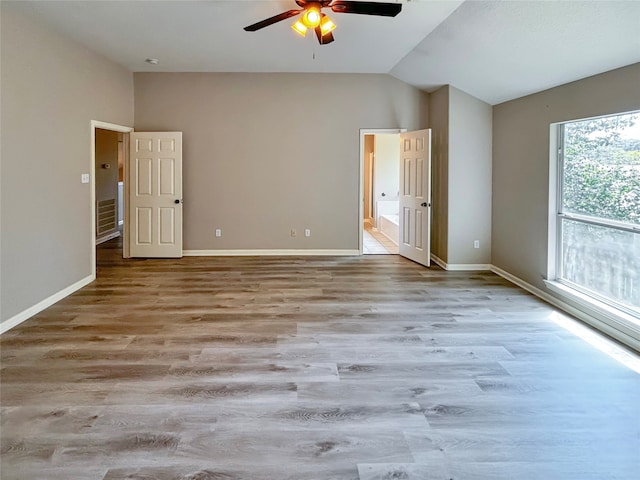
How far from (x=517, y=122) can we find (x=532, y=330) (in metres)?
2.89

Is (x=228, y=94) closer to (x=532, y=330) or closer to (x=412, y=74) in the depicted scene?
(x=412, y=74)

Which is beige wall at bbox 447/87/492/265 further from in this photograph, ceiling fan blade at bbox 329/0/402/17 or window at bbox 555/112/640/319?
ceiling fan blade at bbox 329/0/402/17

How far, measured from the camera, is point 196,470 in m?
2.11

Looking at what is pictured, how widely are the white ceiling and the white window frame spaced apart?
2.24 feet

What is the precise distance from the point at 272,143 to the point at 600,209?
4763 millimetres

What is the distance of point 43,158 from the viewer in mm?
4602

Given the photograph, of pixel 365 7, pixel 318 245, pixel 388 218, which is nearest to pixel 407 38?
pixel 365 7

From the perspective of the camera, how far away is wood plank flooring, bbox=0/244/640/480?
2.18 meters

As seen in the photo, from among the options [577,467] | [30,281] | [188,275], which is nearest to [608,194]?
[577,467]

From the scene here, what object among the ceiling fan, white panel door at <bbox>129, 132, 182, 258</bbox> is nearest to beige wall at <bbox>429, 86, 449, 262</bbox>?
the ceiling fan

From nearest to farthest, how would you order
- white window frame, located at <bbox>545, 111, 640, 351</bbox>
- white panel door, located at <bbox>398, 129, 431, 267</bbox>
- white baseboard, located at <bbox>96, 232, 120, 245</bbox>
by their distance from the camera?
1. white window frame, located at <bbox>545, 111, 640, 351</bbox>
2. white panel door, located at <bbox>398, 129, 431, 267</bbox>
3. white baseboard, located at <bbox>96, 232, 120, 245</bbox>

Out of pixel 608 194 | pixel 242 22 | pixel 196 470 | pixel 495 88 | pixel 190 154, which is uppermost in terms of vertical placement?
pixel 242 22

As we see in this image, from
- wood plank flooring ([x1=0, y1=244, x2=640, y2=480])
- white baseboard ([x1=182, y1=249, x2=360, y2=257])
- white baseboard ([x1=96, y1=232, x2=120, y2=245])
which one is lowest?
wood plank flooring ([x1=0, y1=244, x2=640, y2=480])

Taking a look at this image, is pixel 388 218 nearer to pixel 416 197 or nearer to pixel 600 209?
pixel 416 197
